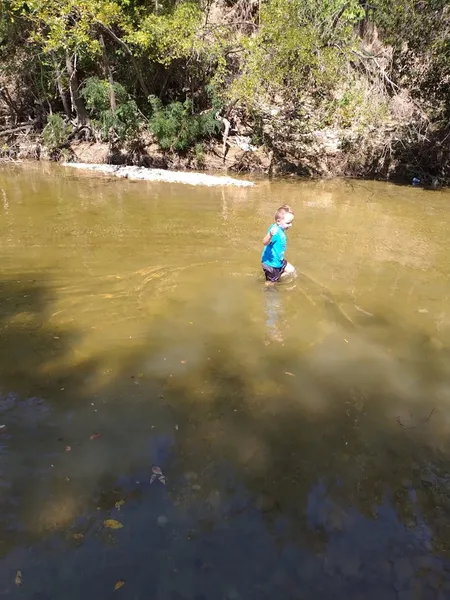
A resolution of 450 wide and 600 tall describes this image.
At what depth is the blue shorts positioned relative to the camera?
6.60 metres

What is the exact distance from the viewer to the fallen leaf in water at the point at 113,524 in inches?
113

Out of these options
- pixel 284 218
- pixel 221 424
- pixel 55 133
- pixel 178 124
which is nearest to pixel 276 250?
pixel 284 218

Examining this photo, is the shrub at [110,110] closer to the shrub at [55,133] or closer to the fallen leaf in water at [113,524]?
the shrub at [55,133]

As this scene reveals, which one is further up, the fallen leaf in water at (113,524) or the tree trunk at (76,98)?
the tree trunk at (76,98)

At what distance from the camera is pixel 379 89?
579 inches

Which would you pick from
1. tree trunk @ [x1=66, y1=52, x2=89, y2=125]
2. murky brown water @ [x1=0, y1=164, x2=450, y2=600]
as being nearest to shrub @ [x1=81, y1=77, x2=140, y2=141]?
tree trunk @ [x1=66, y1=52, x2=89, y2=125]

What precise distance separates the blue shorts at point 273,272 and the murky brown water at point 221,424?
0.71ft

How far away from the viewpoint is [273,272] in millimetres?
6621

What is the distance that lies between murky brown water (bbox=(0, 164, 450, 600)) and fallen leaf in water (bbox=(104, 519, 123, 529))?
0.11 ft

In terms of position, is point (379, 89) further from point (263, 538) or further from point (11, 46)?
point (263, 538)

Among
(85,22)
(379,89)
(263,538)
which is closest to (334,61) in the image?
(379,89)

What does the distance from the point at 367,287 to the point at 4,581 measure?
19.0ft

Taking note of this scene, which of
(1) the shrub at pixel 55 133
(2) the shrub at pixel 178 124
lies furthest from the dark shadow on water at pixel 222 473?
(1) the shrub at pixel 55 133

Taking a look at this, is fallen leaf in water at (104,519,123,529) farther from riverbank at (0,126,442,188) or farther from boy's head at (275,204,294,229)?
riverbank at (0,126,442,188)
